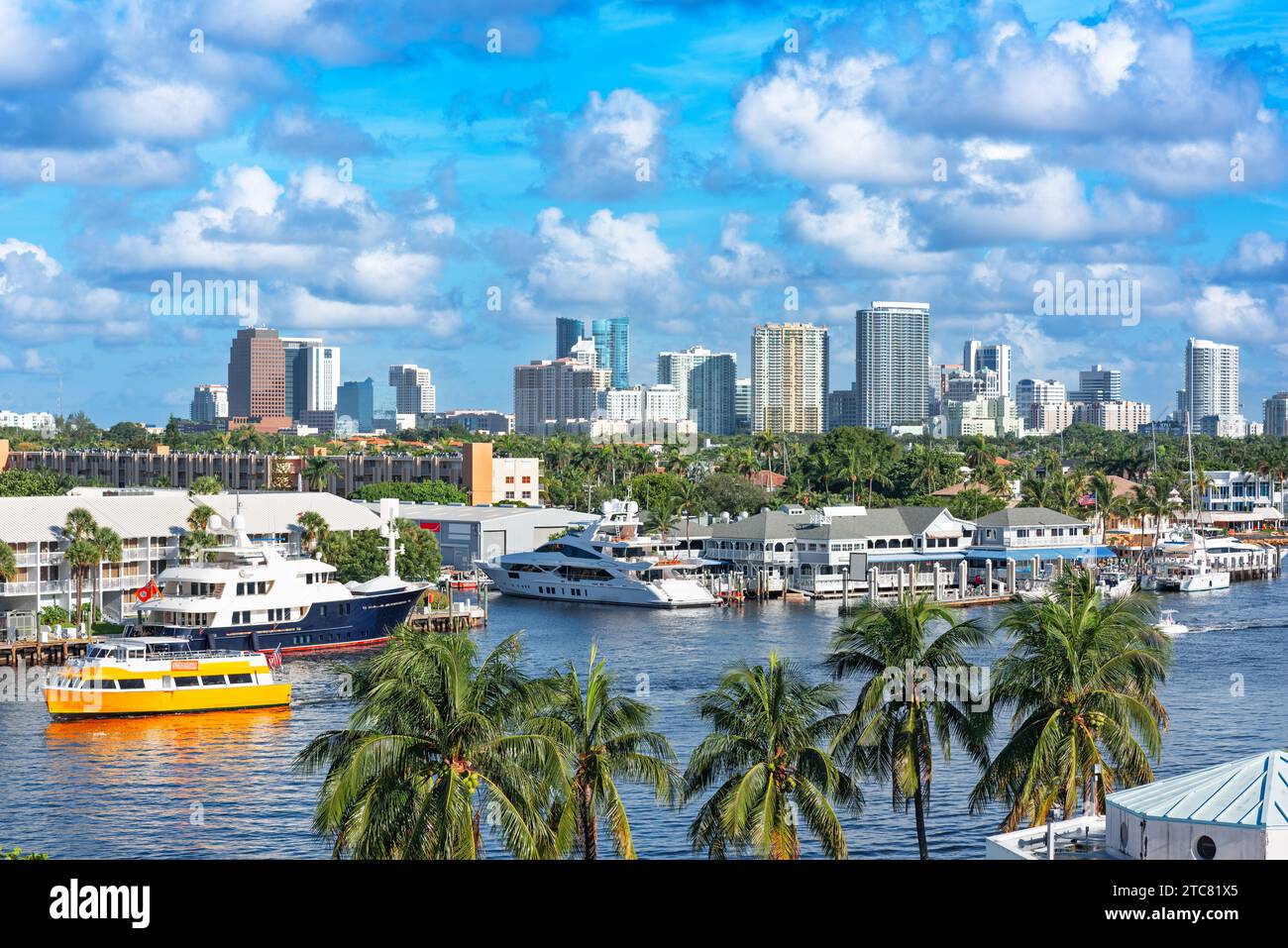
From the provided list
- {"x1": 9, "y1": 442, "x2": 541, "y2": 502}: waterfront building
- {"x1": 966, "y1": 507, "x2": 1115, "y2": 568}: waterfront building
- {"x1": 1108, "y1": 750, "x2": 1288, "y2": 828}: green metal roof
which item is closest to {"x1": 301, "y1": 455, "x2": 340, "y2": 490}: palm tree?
{"x1": 9, "y1": 442, "x2": 541, "y2": 502}: waterfront building

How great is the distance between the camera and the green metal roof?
51.4 ft

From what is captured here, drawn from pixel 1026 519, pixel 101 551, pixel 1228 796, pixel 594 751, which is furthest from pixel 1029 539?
pixel 1228 796

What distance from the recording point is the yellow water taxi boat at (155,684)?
45000 millimetres

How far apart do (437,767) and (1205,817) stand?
8.25 m

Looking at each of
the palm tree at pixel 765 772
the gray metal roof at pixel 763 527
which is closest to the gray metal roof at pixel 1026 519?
the gray metal roof at pixel 763 527

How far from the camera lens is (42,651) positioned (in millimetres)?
56438

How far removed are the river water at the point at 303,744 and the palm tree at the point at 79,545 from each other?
10533mm

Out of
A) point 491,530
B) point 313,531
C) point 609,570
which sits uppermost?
point 313,531

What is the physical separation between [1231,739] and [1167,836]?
83.2 ft

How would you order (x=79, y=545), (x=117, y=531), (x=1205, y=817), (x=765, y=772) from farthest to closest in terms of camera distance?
(x=117, y=531)
(x=79, y=545)
(x=765, y=772)
(x=1205, y=817)

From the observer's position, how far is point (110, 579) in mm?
65688

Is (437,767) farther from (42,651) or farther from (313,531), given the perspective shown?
(313,531)

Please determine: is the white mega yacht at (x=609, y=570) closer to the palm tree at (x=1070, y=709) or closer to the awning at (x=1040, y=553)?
the awning at (x=1040, y=553)
